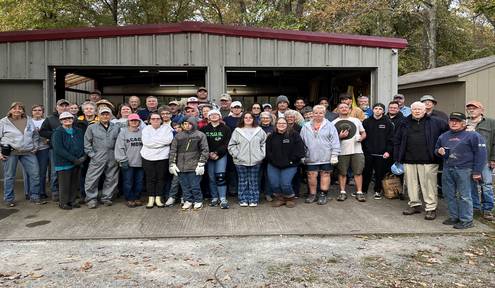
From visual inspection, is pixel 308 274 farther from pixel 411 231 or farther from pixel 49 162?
pixel 49 162

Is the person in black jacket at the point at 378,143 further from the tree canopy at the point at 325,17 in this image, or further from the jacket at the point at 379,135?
the tree canopy at the point at 325,17

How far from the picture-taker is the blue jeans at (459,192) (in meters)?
5.50

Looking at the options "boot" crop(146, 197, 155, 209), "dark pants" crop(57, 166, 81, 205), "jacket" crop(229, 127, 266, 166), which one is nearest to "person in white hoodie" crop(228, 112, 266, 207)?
"jacket" crop(229, 127, 266, 166)

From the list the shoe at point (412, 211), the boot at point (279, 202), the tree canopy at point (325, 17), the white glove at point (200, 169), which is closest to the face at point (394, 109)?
the shoe at point (412, 211)

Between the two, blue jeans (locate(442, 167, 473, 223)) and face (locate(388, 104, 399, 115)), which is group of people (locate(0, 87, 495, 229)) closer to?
face (locate(388, 104, 399, 115))

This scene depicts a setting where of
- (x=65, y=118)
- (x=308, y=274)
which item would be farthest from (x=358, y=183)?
(x=65, y=118)

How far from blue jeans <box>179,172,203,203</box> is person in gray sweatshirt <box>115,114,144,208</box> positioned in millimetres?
719

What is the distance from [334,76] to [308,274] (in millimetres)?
8449

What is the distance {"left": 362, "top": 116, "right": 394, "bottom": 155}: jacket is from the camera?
698cm

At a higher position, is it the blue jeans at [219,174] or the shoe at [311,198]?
the blue jeans at [219,174]

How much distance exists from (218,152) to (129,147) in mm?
1362

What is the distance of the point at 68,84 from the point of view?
1179cm

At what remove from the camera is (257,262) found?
4.43m

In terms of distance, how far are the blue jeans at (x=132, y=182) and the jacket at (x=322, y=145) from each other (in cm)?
261
